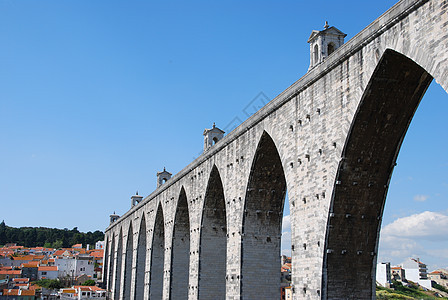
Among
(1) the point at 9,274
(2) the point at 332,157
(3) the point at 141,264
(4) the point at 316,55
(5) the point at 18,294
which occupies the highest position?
(4) the point at 316,55

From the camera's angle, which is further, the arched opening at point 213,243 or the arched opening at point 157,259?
the arched opening at point 157,259

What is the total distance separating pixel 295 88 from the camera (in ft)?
55.8

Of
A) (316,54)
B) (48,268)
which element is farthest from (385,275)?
(316,54)

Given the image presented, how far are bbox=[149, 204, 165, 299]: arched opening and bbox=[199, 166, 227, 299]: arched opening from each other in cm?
1061

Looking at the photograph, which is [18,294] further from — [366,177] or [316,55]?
[366,177]

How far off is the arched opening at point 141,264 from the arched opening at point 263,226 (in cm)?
2174

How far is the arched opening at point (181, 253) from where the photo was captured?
30359 millimetres

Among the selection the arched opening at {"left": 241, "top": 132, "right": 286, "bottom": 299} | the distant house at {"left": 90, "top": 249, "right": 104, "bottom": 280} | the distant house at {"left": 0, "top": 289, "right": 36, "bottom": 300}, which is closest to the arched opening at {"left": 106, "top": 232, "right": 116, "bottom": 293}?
the distant house at {"left": 0, "top": 289, "right": 36, "bottom": 300}

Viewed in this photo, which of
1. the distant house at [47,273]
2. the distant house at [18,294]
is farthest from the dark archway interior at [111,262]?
the distant house at [47,273]

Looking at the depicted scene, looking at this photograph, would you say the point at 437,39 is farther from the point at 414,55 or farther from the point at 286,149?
the point at 286,149

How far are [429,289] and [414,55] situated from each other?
101556 mm

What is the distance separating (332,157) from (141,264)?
29.4 meters

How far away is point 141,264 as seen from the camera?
40.7 m

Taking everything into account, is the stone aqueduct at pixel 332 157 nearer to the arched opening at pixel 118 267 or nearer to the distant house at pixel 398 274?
the arched opening at pixel 118 267
